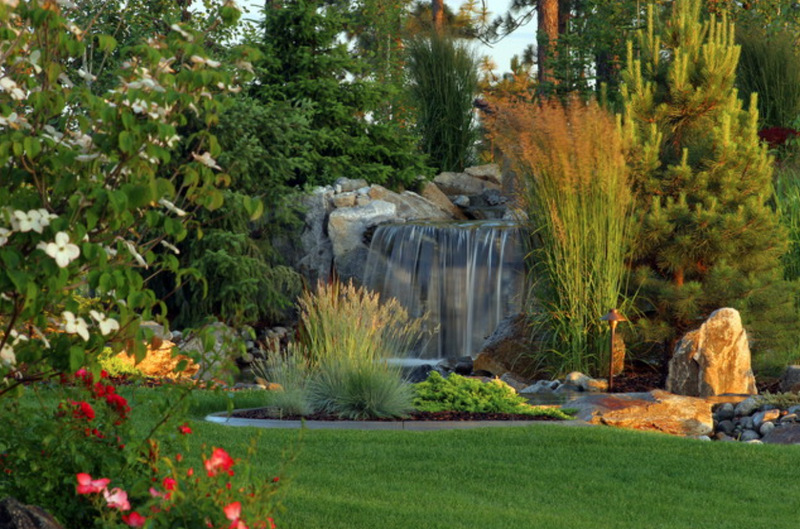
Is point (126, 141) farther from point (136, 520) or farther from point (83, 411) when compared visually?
point (83, 411)

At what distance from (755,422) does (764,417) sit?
77mm

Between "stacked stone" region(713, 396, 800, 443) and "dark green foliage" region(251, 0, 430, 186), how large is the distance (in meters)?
7.81

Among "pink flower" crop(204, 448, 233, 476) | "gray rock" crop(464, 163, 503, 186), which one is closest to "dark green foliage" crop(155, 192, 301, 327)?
"gray rock" crop(464, 163, 503, 186)

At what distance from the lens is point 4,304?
282 centimetres

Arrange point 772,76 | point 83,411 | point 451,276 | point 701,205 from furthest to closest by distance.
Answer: point 772,76 → point 451,276 → point 701,205 → point 83,411

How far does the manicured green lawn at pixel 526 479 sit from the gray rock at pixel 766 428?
4.59 feet

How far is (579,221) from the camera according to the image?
31.2 feet

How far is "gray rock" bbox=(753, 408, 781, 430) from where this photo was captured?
7.94 m

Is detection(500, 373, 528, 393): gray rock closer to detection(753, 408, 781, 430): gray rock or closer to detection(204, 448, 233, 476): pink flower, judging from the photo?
detection(753, 408, 781, 430): gray rock

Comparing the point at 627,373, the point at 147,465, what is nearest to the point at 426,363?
the point at 627,373

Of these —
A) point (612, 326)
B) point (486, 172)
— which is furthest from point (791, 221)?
point (486, 172)

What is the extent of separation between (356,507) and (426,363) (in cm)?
733

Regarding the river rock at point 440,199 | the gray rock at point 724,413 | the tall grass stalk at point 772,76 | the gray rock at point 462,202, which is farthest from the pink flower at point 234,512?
the gray rock at point 462,202

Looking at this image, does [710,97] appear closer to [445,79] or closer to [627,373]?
[627,373]
